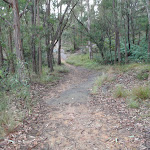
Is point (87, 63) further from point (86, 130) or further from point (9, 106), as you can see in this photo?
point (86, 130)

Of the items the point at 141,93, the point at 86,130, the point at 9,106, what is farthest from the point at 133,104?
the point at 9,106

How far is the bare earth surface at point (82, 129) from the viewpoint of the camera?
3.65 m

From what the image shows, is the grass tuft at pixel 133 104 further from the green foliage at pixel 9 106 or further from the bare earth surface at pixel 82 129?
the green foliage at pixel 9 106

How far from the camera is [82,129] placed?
4414mm

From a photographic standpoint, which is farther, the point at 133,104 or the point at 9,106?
the point at 133,104

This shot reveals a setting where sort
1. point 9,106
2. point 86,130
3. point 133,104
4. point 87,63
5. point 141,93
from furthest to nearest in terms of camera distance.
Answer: point 87,63
point 141,93
point 133,104
point 9,106
point 86,130

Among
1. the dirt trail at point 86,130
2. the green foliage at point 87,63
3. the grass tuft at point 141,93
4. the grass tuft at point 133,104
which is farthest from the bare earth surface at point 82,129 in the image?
the green foliage at point 87,63

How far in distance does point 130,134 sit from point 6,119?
10.7ft

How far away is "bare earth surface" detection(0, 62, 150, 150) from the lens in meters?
3.65

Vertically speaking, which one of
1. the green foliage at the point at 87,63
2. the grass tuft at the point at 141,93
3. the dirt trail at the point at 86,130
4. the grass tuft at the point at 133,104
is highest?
the green foliage at the point at 87,63

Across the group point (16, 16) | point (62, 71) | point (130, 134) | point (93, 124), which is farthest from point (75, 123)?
point (62, 71)

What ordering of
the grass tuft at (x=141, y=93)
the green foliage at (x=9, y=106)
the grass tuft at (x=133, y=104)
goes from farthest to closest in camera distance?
the grass tuft at (x=141, y=93), the grass tuft at (x=133, y=104), the green foliage at (x=9, y=106)

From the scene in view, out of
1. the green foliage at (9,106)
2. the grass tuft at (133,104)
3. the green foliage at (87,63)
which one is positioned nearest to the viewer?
the green foliage at (9,106)

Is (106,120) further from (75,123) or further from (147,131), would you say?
(147,131)
